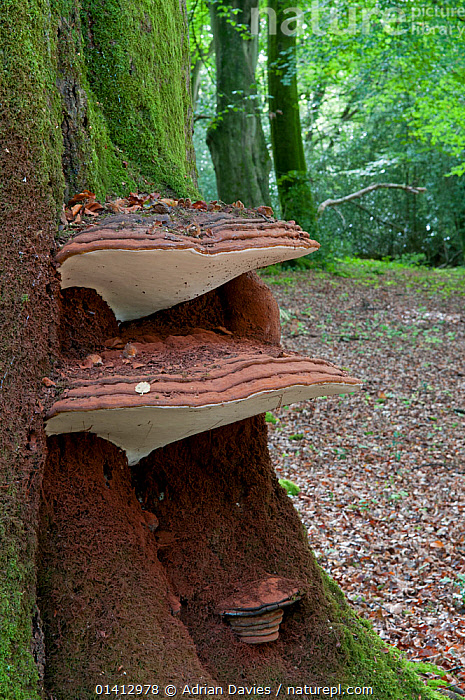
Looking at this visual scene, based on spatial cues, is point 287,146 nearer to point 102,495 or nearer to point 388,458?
point 388,458

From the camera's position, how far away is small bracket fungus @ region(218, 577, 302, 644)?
81.2 inches

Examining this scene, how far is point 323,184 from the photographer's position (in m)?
25.5

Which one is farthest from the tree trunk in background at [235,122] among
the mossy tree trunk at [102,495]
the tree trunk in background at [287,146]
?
the mossy tree trunk at [102,495]

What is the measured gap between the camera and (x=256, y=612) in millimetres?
2061

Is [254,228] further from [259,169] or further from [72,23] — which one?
[259,169]

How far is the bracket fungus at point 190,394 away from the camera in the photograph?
1.58 m

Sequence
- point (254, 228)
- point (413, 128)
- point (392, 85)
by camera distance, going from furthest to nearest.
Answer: point (413, 128) < point (392, 85) < point (254, 228)

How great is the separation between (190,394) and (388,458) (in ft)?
20.7

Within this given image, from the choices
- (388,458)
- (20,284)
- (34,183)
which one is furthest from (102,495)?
(388,458)

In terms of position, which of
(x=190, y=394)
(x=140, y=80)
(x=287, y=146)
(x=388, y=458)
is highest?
(x=287, y=146)

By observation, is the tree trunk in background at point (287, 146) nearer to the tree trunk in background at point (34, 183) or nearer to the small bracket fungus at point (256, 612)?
the tree trunk in background at point (34, 183)

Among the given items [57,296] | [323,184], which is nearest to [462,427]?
[57,296]

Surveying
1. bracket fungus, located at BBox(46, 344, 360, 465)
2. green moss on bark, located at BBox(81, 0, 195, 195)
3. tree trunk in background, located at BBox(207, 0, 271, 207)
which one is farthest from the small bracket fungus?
tree trunk in background, located at BBox(207, 0, 271, 207)

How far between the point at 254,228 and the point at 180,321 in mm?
598
